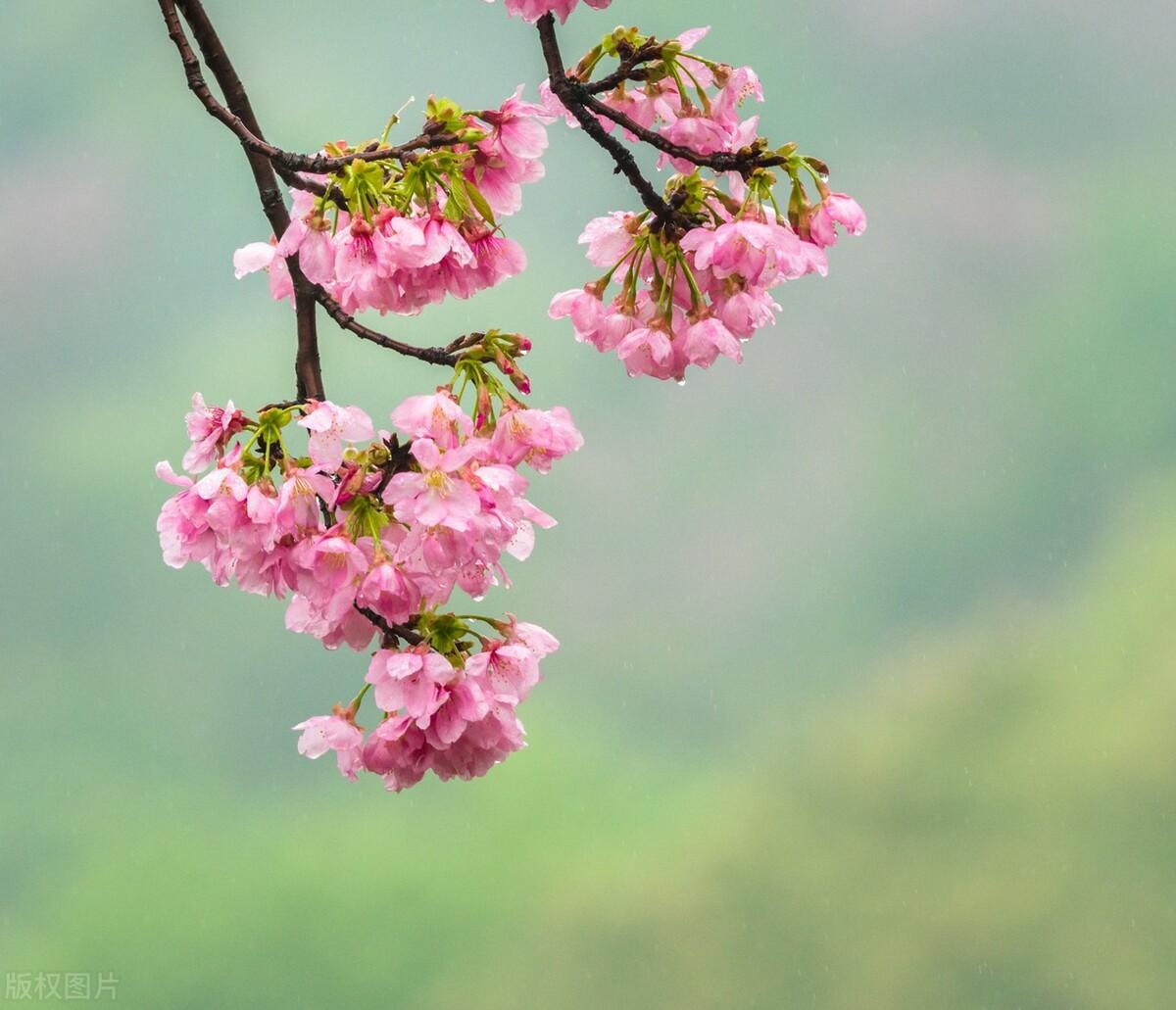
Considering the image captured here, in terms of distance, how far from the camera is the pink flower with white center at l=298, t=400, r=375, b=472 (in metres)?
1.37

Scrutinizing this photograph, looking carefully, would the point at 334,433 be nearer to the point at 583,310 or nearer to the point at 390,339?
the point at 390,339

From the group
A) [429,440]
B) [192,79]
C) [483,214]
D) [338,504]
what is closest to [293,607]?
[338,504]

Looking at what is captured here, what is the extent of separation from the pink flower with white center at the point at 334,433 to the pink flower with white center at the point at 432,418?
0.03 meters

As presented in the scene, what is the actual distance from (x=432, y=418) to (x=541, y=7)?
426mm

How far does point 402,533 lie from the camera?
1398mm

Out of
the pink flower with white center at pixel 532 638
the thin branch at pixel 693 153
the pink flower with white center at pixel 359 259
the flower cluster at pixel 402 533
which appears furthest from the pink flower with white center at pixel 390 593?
the thin branch at pixel 693 153

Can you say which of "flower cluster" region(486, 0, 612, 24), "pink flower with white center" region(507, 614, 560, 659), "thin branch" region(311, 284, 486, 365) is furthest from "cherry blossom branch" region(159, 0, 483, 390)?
"pink flower with white center" region(507, 614, 560, 659)

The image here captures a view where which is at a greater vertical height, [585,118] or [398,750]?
[585,118]

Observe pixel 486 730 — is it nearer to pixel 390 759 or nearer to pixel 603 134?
pixel 390 759

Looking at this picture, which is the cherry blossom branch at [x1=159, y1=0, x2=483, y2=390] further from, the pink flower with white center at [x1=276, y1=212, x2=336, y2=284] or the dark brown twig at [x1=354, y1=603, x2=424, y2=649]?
the dark brown twig at [x1=354, y1=603, x2=424, y2=649]

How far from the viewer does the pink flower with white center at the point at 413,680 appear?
4.58ft

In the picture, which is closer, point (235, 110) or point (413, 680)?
point (413, 680)

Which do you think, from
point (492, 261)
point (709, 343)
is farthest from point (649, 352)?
point (492, 261)

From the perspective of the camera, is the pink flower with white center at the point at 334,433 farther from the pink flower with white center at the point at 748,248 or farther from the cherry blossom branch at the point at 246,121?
the pink flower with white center at the point at 748,248
